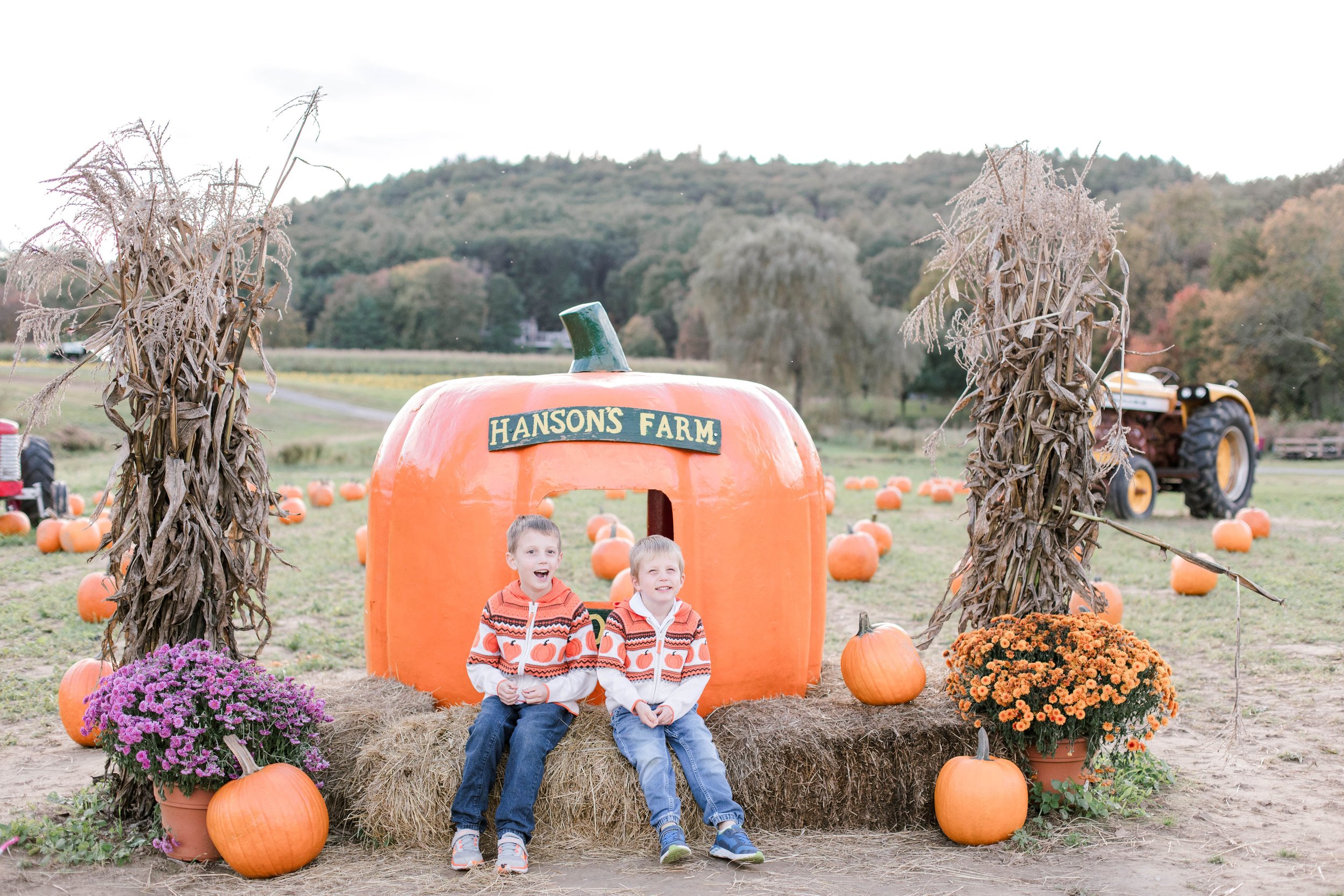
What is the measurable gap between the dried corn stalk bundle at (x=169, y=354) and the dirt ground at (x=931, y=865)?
1067mm

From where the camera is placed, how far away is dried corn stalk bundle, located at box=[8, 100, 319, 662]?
4.33m

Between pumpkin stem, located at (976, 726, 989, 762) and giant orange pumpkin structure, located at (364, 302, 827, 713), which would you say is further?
giant orange pumpkin structure, located at (364, 302, 827, 713)

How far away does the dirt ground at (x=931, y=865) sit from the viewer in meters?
3.96

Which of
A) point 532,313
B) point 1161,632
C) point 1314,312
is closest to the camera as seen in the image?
point 1161,632

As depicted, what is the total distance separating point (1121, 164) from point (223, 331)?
81891mm

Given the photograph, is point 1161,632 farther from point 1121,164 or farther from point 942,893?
point 1121,164

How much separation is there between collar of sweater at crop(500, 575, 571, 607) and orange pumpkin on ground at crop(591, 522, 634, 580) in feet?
16.3

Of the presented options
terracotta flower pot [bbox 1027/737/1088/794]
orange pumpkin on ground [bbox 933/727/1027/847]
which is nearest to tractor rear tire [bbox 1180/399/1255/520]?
terracotta flower pot [bbox 1027/737/1088/794]

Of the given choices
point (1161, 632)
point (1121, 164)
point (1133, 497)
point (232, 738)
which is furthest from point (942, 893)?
point (1121, 164)

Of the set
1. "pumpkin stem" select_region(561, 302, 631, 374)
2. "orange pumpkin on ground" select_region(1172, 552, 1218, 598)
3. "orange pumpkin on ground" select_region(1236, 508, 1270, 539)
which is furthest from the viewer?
"orange pumpkin on ground" select_region(1236, 508, 1270, 539)

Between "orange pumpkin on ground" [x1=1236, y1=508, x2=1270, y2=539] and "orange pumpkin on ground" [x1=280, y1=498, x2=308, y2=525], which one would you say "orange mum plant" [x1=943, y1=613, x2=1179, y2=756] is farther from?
"orange pumpkin on ground" [x1=280, y1=498, x2=308, y2=525]

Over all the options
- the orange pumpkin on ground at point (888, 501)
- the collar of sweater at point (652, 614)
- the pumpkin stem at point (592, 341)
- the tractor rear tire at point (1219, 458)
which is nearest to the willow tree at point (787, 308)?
the orange pumpkin on ground at point (888, 501)

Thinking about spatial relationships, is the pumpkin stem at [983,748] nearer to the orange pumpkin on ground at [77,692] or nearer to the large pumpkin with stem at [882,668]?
the large pumpkin with stem at [882,668]

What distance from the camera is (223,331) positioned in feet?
14.8
